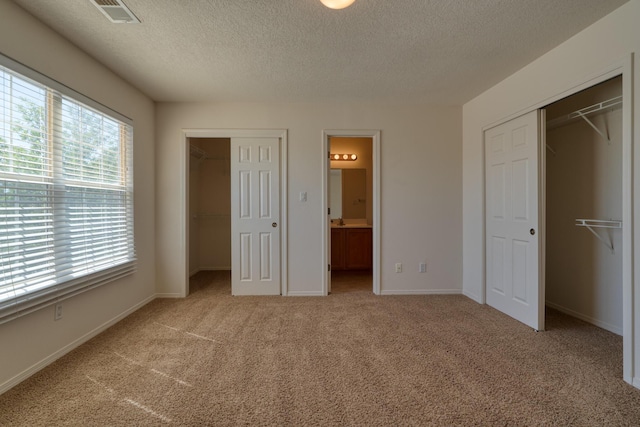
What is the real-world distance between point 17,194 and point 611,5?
4110 mm

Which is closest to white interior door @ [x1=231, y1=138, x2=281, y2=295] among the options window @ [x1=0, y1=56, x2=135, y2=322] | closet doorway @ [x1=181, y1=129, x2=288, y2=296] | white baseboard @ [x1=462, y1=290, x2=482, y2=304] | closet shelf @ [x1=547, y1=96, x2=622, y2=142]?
closet doorway @ [x1=181, y1=129, x2=288, y2=296]

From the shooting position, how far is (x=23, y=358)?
1.83 m

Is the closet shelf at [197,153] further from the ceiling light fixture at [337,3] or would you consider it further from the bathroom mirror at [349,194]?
the ceiling light fixture at [337,3]

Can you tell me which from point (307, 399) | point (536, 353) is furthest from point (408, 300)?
point (307, 399)

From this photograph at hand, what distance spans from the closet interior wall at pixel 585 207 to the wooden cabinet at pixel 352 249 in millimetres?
2439

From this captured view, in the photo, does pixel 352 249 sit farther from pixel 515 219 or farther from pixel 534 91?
pixel 534 91

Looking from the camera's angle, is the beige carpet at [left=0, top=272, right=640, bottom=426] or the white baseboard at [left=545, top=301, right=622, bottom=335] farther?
the white baseboard at [left=545, top=301, right=622, bottom=335]

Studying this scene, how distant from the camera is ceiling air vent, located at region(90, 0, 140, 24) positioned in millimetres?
1779

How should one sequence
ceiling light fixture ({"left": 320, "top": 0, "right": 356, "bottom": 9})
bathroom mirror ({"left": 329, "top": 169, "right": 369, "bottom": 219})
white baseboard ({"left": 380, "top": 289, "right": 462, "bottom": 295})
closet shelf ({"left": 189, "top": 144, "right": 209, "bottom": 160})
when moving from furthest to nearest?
bathroom mirror ({"left": 329, "top": 169, "right": 369, "bottom": 219}) → closet shelf ({"left": 189, "top": 144, "right": 209, "bottom": 160}) → white baseboard ({"left": 380, "top": 289, "right": 462, "bottom": 295}) → ceiling light fixture ({"left": 320, "top": 0, "right": 356, "bottom": 9})

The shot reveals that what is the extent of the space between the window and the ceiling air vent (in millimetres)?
660

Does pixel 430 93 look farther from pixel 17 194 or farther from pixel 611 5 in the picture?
pixel 17 194

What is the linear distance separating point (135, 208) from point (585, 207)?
4.73 metres

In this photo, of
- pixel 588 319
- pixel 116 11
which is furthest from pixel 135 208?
pixel 588 319

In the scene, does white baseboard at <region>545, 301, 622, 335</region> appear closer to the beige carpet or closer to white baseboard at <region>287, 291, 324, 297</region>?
the beige carpet
